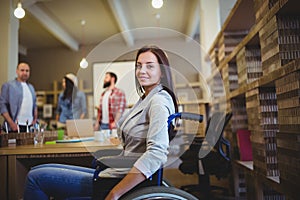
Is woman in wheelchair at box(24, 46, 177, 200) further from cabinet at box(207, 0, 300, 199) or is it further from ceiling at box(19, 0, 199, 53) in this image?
ceiling at box(19, 0, 199, 53)

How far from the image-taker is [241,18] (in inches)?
89.0

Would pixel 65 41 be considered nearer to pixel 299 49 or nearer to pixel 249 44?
pixel 249 44

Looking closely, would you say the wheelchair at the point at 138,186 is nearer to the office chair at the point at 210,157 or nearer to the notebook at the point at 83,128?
the notebook at the point at 83,128

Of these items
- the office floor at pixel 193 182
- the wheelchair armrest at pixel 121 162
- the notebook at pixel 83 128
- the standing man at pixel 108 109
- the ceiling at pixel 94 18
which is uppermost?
the ceiling at pixel 94 18

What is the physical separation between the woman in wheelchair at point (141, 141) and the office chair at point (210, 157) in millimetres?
1170

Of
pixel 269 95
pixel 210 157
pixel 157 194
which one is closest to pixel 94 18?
pixel 210 157

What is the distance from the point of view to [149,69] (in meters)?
1.04

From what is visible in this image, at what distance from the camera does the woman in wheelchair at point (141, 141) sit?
882 mm

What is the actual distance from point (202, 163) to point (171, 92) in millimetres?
1433

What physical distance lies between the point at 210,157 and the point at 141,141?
4.67 ft

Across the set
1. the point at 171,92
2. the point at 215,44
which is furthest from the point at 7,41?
the point at 171,92

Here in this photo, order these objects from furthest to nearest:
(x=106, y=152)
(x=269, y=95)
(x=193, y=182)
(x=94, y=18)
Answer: (x=94, y=18) → (x=193, y=182) → (x=269, y=95) → (x=106, y=152)

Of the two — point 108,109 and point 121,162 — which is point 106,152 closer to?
point 121,162

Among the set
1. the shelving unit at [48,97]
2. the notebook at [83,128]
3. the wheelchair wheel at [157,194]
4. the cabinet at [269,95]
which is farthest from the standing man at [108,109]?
the shelving unit at [48,97]
